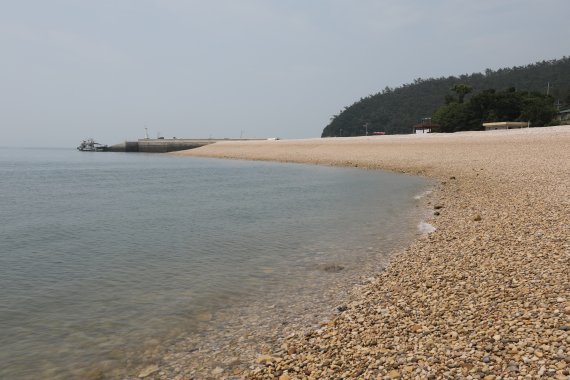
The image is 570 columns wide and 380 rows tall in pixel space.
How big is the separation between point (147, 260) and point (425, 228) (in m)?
9.23

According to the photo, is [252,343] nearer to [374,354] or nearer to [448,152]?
[374,354]

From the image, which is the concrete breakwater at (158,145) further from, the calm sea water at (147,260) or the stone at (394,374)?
the stone at (394,374)

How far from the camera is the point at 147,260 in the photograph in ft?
37.2

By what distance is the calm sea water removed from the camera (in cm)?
689

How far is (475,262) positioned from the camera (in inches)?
342

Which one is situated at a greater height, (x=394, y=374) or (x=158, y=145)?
→ (x=158, y=145)

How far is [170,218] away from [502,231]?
1337cm

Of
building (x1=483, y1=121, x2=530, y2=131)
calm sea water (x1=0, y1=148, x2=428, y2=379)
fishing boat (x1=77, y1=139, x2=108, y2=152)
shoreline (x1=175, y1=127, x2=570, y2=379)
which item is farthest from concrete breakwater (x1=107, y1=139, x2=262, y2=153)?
shoreline (x1=175, y1=127, x2=570, y2=379)

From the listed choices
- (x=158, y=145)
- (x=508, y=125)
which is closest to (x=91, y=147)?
(x=158, y=145)

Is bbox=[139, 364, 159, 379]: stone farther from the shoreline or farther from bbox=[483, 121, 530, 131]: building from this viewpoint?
bbox=[483, 121, 530, 131]: building

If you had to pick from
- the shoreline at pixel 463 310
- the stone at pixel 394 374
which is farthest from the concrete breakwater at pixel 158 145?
the stone at pixel 394 374

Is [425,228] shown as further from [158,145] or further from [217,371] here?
[158,145]

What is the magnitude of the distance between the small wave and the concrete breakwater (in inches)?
5084

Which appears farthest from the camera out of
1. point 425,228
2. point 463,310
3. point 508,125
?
point 508,125
